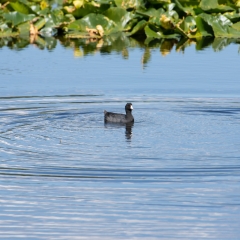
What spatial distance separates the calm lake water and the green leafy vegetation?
4.63 meters

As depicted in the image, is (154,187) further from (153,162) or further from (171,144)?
(171,144)

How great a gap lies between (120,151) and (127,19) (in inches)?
567

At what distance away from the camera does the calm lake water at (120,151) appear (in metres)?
8.71

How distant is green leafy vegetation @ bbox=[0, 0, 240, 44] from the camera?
24.2m

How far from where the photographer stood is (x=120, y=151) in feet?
37.7

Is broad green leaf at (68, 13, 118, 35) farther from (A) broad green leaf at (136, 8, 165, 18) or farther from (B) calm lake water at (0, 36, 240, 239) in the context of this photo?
(B) calm lake water at (0, 36, 240, 239)

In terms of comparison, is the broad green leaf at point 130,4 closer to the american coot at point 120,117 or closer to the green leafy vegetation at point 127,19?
the green leafy vegetation at point 127,19

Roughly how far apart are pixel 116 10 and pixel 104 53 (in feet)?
12.0

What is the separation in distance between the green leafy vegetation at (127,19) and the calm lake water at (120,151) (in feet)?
15.2

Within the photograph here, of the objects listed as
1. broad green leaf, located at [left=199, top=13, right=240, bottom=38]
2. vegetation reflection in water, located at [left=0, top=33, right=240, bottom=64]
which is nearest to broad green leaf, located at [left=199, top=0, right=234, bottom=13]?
broad green leaf, located at [left=199, top=13, right=240, bottom=38]

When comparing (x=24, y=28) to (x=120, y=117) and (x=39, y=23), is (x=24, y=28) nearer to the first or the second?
(x=39, y=23)

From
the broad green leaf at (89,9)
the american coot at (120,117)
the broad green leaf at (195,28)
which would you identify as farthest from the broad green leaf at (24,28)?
the american coot at (120,117)

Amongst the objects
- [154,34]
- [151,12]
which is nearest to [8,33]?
[151,12]

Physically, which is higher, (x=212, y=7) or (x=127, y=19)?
(x=212, y=7)
